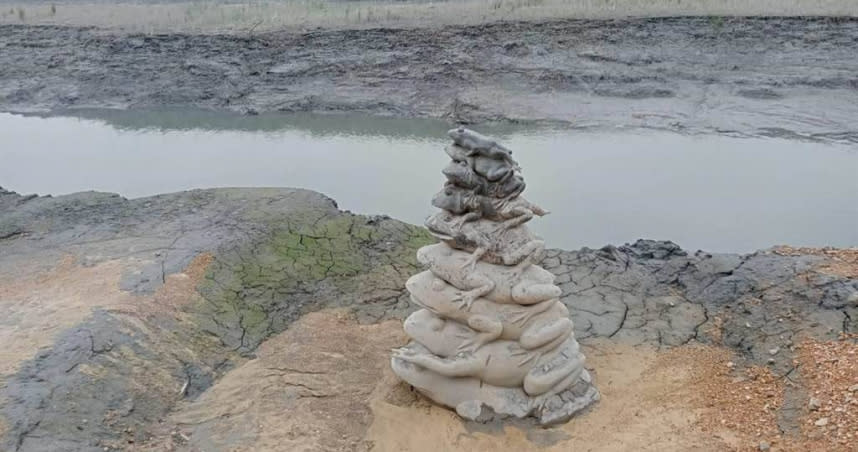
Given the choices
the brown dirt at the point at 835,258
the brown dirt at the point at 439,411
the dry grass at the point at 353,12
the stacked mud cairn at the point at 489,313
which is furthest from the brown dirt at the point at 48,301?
the dry grass at the point at 353,12

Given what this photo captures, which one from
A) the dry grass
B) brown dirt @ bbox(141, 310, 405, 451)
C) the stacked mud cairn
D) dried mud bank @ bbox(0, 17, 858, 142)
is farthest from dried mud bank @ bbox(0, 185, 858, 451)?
the dry grass

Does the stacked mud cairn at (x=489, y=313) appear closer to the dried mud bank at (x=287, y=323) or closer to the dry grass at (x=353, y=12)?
the dried mud bank at (x=287, y=323)

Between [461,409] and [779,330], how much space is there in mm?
2662

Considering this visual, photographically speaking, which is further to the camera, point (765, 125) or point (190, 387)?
point (765, 125)

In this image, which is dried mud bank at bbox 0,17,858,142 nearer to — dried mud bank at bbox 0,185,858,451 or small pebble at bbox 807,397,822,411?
dried mud bank at bbox 0,185,858,451

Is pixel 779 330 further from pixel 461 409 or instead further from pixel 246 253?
pixel 246 253

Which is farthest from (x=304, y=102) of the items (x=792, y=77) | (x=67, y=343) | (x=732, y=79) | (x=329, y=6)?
(x=67, y=343)

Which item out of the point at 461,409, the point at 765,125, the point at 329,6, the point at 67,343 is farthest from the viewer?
the point at 329,6

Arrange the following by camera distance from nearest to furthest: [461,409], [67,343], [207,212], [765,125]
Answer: [461,409], [67,343], [207,212], [765,125]

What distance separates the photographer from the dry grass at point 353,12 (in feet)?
61.0

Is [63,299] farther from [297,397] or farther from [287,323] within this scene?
[297,397]

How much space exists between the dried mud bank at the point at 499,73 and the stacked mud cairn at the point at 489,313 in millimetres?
10204

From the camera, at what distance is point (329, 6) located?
74.2ft

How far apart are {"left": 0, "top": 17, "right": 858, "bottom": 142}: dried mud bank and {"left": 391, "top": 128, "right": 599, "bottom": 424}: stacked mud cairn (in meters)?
10.2
